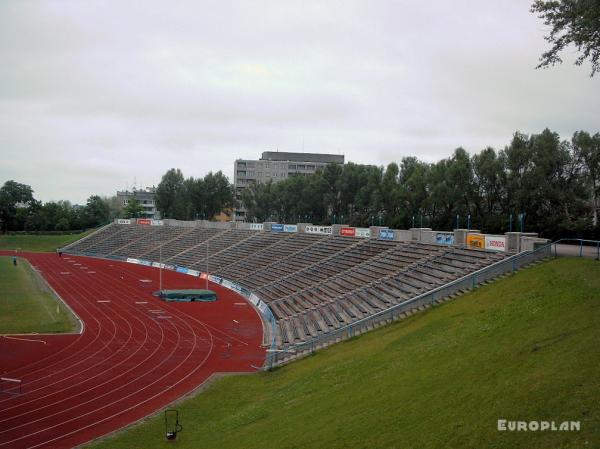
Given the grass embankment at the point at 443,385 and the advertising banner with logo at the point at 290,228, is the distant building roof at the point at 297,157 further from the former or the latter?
the grass embankment at the point at 443,385

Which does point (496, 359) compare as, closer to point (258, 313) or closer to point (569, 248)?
point (569, 248)

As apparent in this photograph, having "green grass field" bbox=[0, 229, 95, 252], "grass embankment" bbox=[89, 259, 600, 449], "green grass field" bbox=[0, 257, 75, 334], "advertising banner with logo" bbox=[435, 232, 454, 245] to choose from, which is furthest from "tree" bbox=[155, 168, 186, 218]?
"grass embankment" bbox=[89, 259, 600, 449]

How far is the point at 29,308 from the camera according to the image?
40500 mm

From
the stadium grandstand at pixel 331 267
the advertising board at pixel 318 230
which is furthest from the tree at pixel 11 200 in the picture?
the advertising board at pixel 318 230

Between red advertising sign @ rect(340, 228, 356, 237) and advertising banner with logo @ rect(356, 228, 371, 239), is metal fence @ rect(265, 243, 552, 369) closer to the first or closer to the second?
advertising banner with logo @ rect(356, 228, 371, 239)

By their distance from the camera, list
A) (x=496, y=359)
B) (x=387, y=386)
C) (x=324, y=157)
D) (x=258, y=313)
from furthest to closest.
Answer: (x=324, y=157)
(x=258, y=313)
(x=387, y=386)
(x=496, y=359)

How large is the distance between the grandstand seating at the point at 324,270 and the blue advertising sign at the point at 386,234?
0.61 m

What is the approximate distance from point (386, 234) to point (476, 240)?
13.2 metres

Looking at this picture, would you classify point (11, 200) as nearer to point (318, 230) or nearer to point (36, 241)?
point (36, 241)

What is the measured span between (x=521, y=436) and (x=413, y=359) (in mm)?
7343

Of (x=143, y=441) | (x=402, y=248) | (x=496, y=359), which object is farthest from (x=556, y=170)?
(x=143, y=441)

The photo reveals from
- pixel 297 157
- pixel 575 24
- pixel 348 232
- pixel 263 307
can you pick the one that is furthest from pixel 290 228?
pixel 297 157

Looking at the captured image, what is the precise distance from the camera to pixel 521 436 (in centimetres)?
877

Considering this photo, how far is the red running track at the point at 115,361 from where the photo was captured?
770 inches
